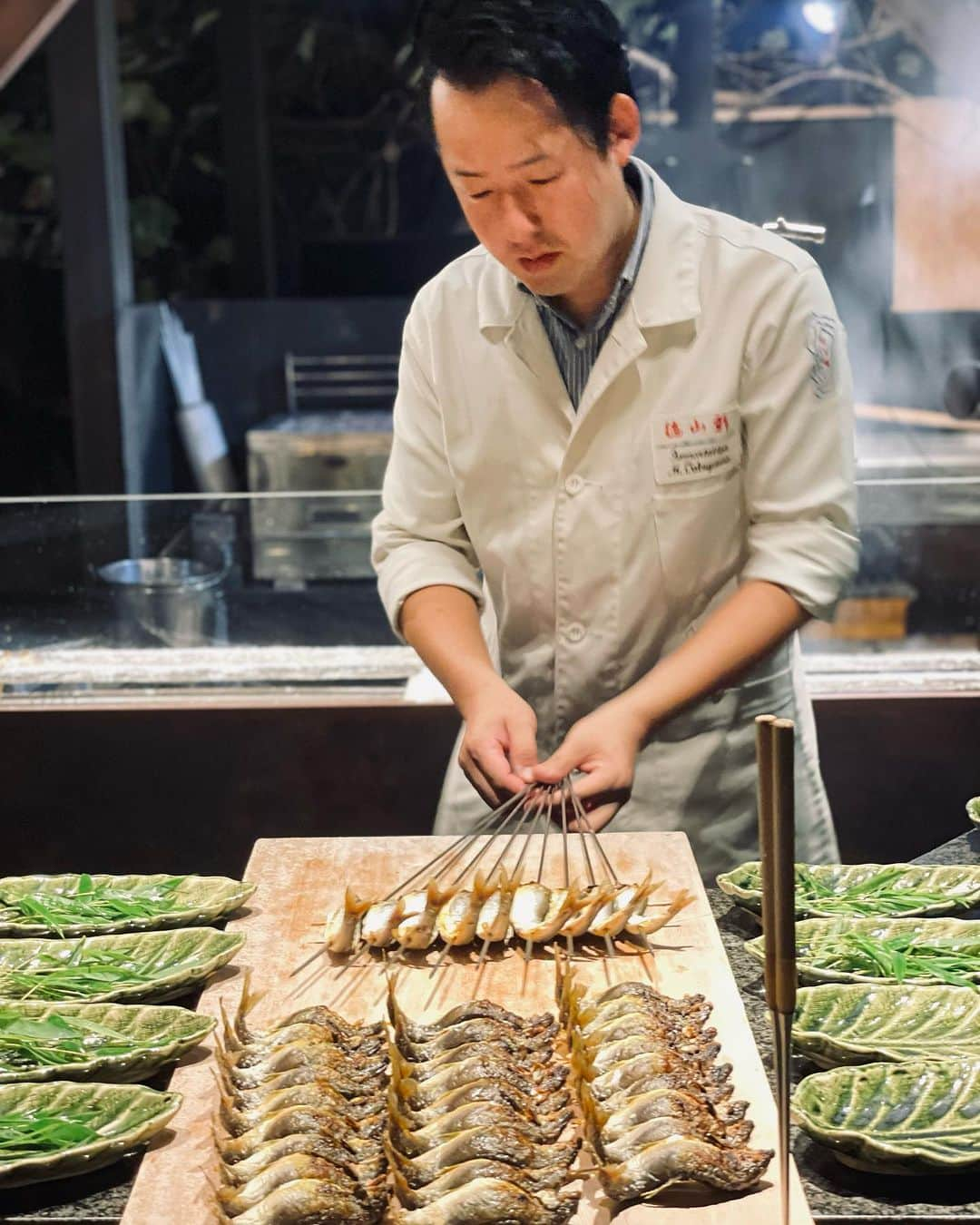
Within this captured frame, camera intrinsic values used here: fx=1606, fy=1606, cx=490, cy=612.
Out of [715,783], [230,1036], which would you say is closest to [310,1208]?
[230,1036]

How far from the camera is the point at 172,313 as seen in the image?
19.9 ft

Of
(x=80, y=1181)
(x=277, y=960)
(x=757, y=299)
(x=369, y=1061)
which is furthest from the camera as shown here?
(x=757, y=299)

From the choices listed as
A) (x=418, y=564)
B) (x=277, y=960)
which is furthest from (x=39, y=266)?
(x=277, y=960)

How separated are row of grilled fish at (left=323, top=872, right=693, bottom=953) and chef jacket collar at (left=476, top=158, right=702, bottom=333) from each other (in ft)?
2.80

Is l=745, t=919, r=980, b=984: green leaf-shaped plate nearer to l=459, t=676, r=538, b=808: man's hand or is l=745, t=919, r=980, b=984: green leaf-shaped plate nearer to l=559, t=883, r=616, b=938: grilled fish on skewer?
l=559, t=883, r=616, b=938: grilled fish on skewer

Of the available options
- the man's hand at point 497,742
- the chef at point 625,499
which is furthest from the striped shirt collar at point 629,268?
the man's hand at point 497,742

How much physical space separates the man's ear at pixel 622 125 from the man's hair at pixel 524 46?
4cm

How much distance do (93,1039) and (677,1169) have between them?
62 cm

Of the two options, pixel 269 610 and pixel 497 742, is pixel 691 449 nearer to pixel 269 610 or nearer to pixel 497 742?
pixel 497 742

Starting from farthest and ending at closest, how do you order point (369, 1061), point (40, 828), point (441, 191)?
point (441, 191) < point (40, 828) < point (369, 1061)

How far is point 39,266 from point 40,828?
12.8ft

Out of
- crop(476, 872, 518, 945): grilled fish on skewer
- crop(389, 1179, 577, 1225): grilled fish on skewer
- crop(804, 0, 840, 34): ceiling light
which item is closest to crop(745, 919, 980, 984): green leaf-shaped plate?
crop(476, 872, 518, 945): grilled fish on skewer

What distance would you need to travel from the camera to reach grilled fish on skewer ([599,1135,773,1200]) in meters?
1.35

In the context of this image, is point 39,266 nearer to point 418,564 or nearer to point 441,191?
point 441,191
